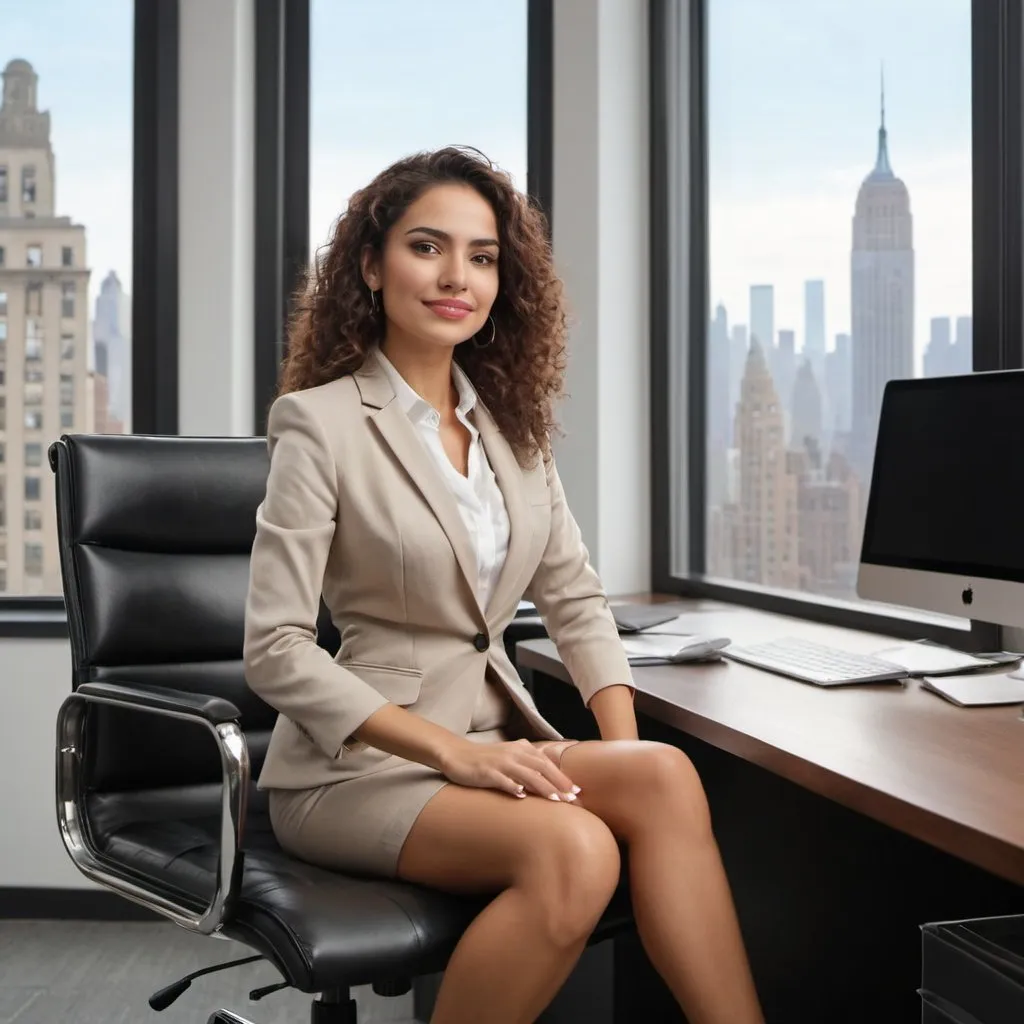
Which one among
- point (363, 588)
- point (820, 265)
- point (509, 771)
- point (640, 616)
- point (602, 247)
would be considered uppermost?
point (602, 247)

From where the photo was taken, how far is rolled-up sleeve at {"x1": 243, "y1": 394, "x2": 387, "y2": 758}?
5.24ft

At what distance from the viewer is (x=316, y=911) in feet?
4.79

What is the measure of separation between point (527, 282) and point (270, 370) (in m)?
1.46

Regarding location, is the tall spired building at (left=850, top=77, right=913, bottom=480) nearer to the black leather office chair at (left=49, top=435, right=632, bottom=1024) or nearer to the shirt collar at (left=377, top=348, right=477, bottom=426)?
the shirt collar at (left=377, top=348, right=477, bottom=426)

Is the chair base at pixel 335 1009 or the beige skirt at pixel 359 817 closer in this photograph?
the beige skirt at pixel 359 817

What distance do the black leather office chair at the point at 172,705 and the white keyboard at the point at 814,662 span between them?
0.51 metres

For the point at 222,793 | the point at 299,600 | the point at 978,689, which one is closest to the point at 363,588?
the point at 299,600

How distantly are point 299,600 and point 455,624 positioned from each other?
23cm

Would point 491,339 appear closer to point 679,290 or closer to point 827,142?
point 827,142

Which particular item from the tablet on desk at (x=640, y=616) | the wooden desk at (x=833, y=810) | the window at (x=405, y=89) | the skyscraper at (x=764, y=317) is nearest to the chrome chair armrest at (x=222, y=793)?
the wooden desk at (x=833, y=810)

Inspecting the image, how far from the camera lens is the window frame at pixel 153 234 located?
10.5 feet

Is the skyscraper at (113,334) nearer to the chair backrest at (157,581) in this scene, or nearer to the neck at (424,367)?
the chair backrest at (157,581)

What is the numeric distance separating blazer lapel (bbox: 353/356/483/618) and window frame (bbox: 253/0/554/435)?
59.5 inches

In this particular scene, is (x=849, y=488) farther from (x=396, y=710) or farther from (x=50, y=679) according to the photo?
(x=50, y=679)
